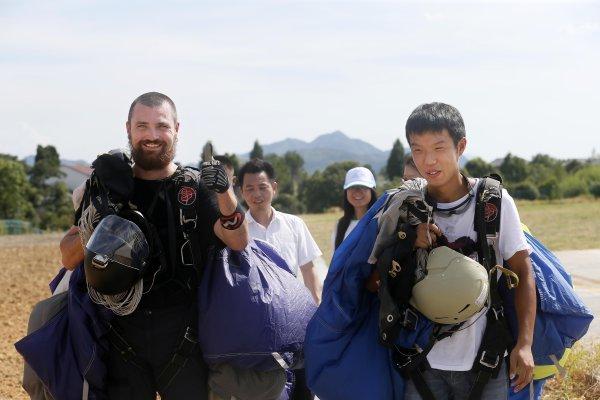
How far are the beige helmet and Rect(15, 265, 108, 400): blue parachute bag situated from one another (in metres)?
1.46

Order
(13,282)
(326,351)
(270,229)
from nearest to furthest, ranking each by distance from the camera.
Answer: (326,351) < (270,229) < (13,282)

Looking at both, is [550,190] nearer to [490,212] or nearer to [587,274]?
[587,274]

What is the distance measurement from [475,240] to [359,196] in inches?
105

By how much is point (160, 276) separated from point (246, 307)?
0.42 meters

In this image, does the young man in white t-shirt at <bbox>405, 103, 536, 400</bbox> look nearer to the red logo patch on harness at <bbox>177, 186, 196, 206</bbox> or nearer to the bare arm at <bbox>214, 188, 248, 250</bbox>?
the bare arm at <bbox>214, 188, 248, 250</bbox>

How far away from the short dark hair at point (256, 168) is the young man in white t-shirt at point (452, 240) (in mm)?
1949

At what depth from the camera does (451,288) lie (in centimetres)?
262

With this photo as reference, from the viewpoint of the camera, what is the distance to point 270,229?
458 cm

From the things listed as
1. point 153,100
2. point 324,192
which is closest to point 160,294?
point 153,100

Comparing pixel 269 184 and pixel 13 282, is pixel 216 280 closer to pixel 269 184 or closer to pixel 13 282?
pixel 269 184

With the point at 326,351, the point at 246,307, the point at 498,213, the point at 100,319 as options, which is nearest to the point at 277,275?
the point at 246,307

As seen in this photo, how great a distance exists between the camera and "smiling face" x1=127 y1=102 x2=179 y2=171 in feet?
10.3

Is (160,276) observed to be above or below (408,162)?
below

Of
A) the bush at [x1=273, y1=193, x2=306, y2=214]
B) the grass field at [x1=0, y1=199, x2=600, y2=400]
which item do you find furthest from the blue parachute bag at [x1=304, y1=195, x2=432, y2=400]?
the bush at [x1=273, y1=193, x2=306, y2=214]
